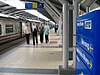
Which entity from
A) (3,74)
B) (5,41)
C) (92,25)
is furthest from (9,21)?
(92,25)

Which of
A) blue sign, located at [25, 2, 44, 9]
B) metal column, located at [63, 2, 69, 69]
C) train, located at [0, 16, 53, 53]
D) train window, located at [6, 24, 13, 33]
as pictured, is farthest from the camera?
train window, located at [6, 24, 13, 33]

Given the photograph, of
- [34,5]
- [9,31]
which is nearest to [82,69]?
[34,5]

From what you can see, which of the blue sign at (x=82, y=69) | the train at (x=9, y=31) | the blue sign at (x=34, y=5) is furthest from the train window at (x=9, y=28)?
the blue sign at (x=82, y=69)

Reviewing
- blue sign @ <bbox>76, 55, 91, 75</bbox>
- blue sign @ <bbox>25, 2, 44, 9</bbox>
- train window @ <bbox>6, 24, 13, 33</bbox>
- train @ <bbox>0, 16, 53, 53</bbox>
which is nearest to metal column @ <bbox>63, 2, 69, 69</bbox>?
blue sign @ <bbox>76, 55, 91, 75</bbox>

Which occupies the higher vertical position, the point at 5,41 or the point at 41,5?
the point at 41,5

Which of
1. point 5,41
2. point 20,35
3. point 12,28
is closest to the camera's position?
point 5,41

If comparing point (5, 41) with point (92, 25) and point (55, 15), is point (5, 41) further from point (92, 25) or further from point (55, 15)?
point (92, 25)

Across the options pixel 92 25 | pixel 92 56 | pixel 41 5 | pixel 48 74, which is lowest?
pixel 48 74

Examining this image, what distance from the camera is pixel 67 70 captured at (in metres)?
8.39

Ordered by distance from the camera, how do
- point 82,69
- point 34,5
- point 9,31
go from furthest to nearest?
point 9,31 < point 34,5 < point 82,69

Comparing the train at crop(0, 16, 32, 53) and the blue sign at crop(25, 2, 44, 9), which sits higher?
the blue sign at crop(25, 2, 44, 9)

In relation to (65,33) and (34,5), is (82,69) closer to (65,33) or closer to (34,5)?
(65,33)

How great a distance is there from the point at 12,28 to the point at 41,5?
6.32 metres

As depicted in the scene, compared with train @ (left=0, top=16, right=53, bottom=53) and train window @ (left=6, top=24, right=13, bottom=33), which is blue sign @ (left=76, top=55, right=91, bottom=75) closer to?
train @ (left=0, top=16, right=53, bottom=53)
